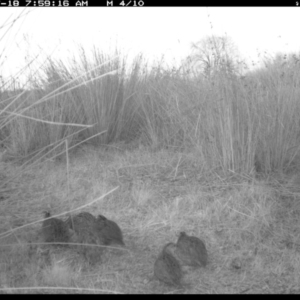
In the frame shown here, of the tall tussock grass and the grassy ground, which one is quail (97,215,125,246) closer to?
the grassy ground

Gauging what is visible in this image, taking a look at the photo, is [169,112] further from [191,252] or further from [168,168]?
[191,252]

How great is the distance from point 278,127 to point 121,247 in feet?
5.51

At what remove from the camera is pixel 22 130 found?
3.99 m

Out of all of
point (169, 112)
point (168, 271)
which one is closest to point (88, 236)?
point (168, 271)

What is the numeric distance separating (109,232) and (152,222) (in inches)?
19.3

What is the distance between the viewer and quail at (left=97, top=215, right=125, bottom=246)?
247 centimetres

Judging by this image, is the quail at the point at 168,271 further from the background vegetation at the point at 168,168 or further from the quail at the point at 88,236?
the quail at the point at 88,236

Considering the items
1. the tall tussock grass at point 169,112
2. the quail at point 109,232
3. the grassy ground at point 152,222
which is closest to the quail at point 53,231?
the grassy ground at point 152,222

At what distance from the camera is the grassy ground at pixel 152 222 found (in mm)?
2287

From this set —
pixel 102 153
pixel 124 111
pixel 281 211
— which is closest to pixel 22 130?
pixel 102 153

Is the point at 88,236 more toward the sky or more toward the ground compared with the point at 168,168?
more toward the ground

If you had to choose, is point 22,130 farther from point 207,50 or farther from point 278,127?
point 278,127

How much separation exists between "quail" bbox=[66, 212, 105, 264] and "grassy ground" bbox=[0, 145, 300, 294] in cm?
6

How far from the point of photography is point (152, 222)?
114 inches
